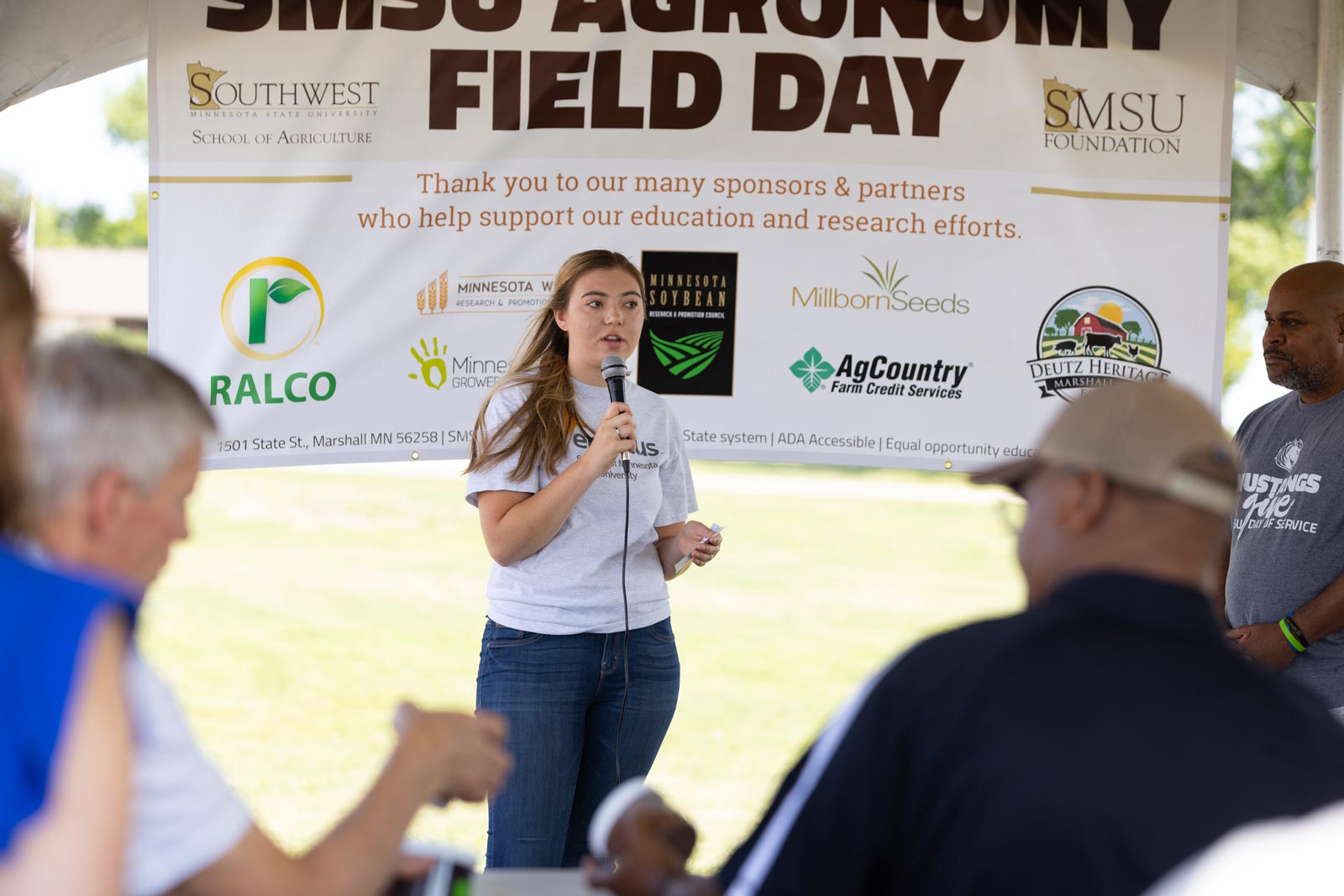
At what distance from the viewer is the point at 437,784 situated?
151 cm

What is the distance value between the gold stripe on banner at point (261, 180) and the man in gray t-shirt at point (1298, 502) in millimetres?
2821

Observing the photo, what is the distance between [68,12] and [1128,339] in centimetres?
340

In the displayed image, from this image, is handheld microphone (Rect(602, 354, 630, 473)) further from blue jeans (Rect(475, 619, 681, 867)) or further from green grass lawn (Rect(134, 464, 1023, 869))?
green grass lawn (Rect(134, 464, 1023, 869))

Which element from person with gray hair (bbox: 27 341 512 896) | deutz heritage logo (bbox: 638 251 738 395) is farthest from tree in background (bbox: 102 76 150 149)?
person with gray hair (bbox: 27 341 512 896)

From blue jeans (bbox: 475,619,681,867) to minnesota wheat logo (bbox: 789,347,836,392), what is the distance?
3.81 feet

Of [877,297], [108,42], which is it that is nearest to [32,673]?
[877,297]

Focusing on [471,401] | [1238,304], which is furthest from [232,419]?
[1238,304]

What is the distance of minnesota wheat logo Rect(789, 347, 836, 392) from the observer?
3.97m

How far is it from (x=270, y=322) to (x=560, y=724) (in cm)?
169

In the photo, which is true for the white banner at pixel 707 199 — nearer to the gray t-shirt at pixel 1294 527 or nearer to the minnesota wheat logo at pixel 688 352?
the minnesota wheat logo at pixel 688 352

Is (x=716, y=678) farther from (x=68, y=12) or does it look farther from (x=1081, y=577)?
(x=1081, y=577)

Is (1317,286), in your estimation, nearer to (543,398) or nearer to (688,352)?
(688,352)

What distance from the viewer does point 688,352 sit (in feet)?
13.1

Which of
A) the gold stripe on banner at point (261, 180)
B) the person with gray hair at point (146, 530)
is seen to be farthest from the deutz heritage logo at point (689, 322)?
the person with gray hair at point (146, 530)
